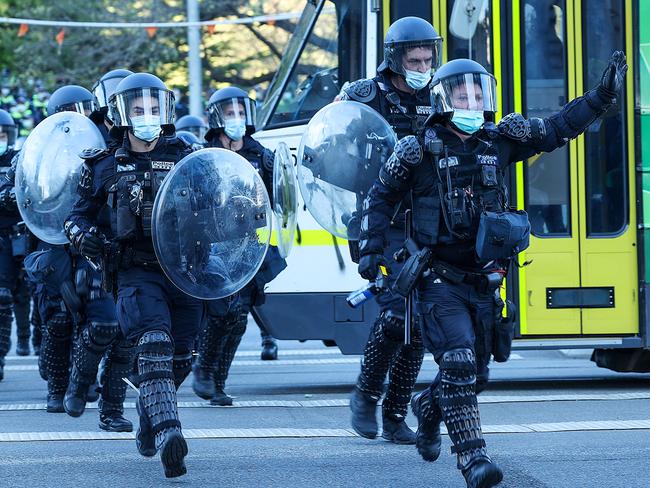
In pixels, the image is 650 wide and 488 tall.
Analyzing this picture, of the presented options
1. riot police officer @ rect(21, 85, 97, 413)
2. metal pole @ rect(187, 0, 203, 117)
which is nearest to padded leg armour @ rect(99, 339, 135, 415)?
riot police officer @ rect(21, 85, 97, 413)

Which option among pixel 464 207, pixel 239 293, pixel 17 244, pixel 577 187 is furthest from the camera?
pixel 17 244

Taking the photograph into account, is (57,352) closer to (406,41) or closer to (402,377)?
(402,377)

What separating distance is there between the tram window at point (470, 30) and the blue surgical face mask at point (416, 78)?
1980mm

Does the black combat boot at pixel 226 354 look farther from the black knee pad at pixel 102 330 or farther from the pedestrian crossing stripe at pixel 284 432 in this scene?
the black knee pad at pixel 102 330

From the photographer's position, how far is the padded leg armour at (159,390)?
6.24m

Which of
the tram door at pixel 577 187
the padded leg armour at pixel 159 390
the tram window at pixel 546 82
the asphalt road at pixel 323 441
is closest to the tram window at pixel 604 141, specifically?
the tram door at pixel 577 187

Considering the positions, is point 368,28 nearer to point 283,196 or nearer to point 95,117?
point 283,196

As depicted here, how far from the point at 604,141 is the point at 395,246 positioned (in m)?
2.81

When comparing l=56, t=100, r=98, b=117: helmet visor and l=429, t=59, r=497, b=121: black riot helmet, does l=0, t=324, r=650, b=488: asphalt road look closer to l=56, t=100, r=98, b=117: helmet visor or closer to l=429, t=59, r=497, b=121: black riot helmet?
l=429, t=59, r=497, b=121: black riot helmet

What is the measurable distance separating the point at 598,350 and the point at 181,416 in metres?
3.12

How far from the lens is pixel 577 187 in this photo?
9453 mm

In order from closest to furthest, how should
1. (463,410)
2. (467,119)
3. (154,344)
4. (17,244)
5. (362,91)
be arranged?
1. (463,410)
2. (467,119)
3. (154,344)
4. (362,91)
5. (17,244)

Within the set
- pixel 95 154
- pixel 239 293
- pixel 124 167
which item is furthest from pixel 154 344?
pixel 239 293

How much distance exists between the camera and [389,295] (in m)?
7.11
